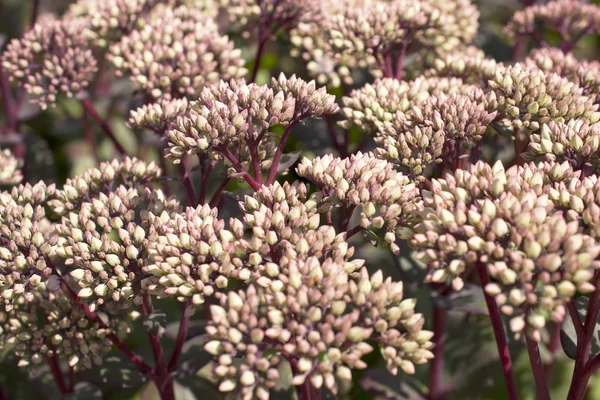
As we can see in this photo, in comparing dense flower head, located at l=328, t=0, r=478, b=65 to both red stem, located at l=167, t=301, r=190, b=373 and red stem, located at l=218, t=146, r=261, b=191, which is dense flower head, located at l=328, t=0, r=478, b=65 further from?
red stem, located at l=167, t=301, r=190, b=373

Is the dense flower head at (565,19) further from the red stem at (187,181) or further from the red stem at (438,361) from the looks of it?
the red stem at (187,181)

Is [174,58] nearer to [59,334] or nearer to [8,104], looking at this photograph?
[59,334]

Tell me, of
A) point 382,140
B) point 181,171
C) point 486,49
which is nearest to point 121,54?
point 181,171

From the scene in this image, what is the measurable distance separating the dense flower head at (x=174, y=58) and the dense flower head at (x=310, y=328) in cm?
110

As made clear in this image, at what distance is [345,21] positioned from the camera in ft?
8.00

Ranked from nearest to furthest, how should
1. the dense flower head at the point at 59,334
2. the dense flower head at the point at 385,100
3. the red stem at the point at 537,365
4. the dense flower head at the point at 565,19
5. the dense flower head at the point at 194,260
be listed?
1. the dense flower head at the point at 194,260
2. the red stem at the point at 537,365
3. the dense flower head at the point at 59,334
4. the dense flower head at the point at 385,100
5. the dense flower head at the point at 565,19

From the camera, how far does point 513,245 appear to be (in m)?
1.47

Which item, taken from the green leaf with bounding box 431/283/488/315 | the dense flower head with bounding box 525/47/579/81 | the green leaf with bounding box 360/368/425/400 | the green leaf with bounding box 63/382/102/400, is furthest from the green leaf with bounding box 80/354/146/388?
the dense flower head with bounding box 525/47/579/81

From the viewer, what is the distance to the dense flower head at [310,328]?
1357 mm

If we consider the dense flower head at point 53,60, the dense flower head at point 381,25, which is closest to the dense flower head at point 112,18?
the dense flower head at point 53,60

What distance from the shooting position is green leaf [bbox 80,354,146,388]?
2.15m

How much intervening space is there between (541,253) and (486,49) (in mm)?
2810

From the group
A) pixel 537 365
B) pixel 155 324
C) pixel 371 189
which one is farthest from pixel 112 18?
pixel 537 365

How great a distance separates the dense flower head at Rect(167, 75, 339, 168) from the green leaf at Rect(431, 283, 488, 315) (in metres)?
0.87
